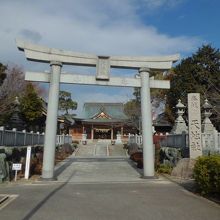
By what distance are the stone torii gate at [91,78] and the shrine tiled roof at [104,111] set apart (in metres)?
47.3

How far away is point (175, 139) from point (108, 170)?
15.3 feet

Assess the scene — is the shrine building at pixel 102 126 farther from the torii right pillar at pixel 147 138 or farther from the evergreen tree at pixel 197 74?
the torii right pillar at pixel 147 138

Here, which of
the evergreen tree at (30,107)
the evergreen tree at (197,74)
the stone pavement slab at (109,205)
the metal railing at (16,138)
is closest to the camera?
the stone pavement slab at (109,205)

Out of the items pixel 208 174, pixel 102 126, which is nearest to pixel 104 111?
pixel 102 126

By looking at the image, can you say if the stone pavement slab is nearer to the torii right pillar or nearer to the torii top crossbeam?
the torii right pillar

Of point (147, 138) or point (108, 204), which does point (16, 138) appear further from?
point (108, 204)

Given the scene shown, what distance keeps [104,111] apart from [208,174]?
57708 mm

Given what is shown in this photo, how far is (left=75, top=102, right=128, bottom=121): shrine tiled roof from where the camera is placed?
6775 centimetres

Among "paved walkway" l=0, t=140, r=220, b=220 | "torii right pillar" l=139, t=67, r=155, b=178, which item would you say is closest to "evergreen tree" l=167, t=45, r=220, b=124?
"torii right pillar" l=139, t=67, r=155, b=178

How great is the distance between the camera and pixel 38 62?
58.7 feet

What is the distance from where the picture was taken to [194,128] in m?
17.8

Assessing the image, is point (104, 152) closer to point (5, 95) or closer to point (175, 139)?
point (5, 95)

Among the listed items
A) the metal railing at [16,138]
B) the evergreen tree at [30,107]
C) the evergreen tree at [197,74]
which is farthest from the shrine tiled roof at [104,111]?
the metal railing at [16,138]

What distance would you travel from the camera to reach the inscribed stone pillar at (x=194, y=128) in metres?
17.4
